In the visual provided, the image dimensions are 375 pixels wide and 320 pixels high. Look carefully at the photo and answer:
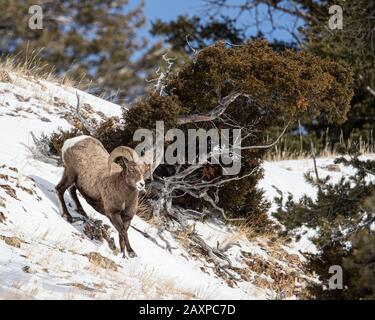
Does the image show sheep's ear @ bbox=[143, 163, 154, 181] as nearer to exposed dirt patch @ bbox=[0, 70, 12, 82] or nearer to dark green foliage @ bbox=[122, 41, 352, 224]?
dark green foliage @ bbox=[122, 41, 352, 224]

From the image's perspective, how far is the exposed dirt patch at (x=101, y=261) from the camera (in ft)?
28.1

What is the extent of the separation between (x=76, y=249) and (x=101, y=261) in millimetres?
423

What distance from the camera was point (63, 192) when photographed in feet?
32.9

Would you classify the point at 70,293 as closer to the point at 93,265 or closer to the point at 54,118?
the point at 93,265

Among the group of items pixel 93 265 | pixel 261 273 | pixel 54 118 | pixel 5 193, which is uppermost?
pixel 54 118

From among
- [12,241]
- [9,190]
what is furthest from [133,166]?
[12,241]

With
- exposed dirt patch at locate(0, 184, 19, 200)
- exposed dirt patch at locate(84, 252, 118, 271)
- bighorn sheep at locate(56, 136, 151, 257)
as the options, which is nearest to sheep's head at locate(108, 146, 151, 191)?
bighorn sheep at locate(56, 136, 151, 257)

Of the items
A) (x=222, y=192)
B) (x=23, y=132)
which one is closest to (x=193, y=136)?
(x=222, y=192)

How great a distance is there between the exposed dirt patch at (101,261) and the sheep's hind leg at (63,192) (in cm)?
101

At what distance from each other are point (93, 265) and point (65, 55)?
72.0 ft

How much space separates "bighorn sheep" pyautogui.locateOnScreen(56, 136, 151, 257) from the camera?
9.40 metres

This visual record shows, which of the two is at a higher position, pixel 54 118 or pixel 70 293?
pixel 54 118

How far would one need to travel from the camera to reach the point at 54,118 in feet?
43.5

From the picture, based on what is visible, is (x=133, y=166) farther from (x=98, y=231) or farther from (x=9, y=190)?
(x=9, y=190)
